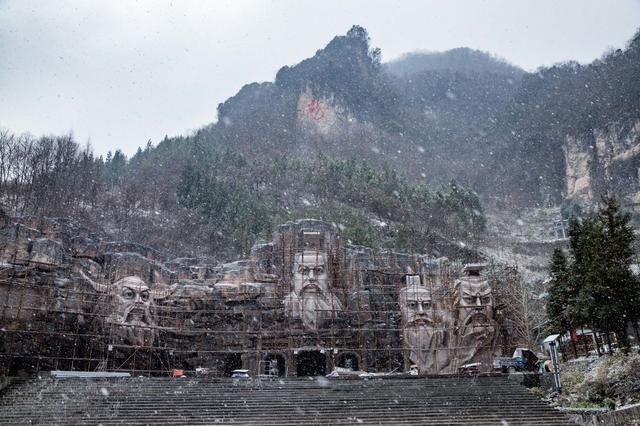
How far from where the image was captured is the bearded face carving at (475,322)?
28.6 meters

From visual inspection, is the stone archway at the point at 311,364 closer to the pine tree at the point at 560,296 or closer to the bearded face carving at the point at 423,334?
the bearded face carving at the point at 423,334

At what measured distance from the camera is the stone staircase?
57.1ft

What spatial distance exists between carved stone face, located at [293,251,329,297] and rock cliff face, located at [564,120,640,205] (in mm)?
49437

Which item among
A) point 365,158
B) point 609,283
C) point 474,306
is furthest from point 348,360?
point 365,158

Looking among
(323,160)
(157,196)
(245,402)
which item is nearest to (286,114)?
(323,160)

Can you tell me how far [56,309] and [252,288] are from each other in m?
9.04

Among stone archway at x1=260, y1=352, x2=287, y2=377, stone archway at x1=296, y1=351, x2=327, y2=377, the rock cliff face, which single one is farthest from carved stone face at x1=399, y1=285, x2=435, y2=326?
the rock cliff face

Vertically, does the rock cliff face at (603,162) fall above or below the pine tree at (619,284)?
above

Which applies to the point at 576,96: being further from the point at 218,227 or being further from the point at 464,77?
the point at 218,227

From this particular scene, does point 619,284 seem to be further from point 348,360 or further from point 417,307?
point 348,360

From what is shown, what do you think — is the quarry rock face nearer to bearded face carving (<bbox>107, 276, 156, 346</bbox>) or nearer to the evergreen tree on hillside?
bearded face carving (<bbox>107, 276, 156, 346</bbox>)

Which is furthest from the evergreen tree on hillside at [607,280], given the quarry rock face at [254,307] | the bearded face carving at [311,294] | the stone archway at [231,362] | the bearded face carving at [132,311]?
the bearded face carving at [132,311]

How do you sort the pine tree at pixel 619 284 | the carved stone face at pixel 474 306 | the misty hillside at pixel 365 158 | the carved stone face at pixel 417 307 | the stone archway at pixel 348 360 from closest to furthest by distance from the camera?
the pine tree at pixel 619 284 < the carved stone face at pixel 474 306 < the carved stone face at pixel 417 307 < the stone archway at pixel 348 360 < the misty hillside at pixel 365 158

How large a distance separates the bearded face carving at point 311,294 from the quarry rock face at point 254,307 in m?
0.05
